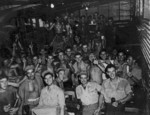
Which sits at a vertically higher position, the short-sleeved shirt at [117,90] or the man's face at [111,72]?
the man's face at [111,72]

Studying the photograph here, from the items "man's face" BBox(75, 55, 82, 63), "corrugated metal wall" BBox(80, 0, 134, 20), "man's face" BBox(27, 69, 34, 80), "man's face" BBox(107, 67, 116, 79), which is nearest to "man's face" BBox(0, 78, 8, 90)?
"man's face" BBox(27, 69, 34, 80)

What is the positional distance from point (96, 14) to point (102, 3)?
1.32 m

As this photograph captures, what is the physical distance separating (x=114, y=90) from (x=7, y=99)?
6.62ft

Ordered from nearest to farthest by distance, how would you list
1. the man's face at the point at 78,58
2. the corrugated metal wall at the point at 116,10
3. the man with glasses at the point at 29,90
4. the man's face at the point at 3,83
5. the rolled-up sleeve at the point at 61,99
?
the rolled-up sleeve at the point at 61,99, the man's face at the point at 3,83, the man with glasses at the point at 29,90, the man's face at the point at 78,58, the corrugated metal wall at the point at 116,10

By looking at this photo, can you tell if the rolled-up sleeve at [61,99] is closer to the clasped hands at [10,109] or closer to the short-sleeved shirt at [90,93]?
the short-sleeved shirt at [90,93]

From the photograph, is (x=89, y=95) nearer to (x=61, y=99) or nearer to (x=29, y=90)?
(x=61, y=99)

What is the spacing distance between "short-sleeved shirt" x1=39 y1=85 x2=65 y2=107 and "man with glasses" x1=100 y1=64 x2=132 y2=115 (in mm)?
750

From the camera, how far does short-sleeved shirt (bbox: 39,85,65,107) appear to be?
4.15m

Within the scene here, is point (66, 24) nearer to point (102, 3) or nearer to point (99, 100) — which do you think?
point (102, 3)

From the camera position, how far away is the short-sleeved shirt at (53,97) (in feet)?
13.6

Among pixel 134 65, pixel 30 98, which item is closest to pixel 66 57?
pixel 134 65

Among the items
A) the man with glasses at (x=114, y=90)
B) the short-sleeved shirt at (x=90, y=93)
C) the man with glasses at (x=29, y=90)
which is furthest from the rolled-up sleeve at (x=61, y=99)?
the man with glasses at (x=29, y=90)

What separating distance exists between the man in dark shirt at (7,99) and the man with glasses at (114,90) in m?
1.66

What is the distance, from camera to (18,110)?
4.66 meters
